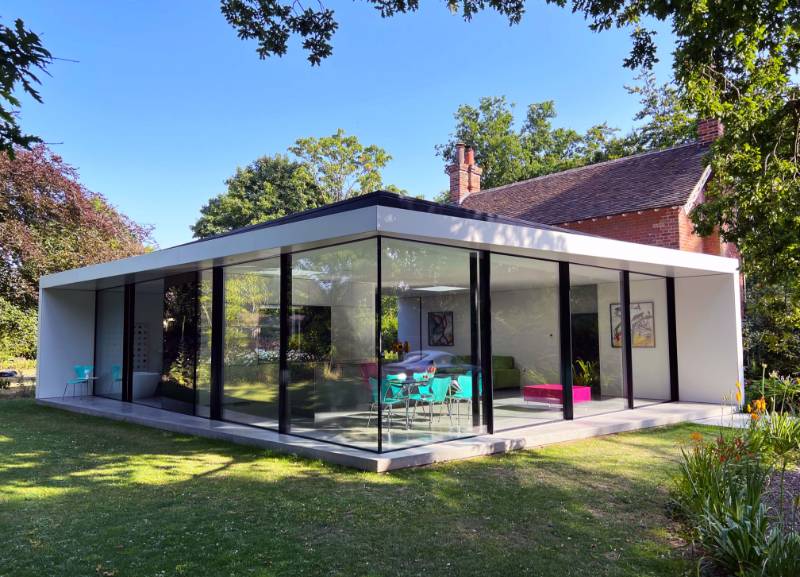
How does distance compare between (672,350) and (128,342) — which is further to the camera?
(128,342)

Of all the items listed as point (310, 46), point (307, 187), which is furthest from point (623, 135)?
point (310, 46)

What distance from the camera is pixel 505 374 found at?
31.7ft

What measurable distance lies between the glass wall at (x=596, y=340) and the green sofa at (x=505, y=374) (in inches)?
38.7

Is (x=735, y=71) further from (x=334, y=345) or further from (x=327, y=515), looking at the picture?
(x=327, y=515)

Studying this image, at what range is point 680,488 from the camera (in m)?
4.79

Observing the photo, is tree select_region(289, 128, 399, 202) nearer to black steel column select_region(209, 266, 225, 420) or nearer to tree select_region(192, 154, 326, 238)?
tree select_region(192, 154, 326, 238)

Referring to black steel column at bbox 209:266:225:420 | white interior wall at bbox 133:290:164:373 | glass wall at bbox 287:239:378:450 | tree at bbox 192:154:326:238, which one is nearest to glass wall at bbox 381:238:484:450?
glass wall at bbox 287:239:378:450

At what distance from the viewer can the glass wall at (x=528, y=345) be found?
30.8 feet

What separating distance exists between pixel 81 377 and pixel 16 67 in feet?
40.6

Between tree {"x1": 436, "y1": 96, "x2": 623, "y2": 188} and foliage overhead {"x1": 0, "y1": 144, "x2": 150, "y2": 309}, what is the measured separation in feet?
73.7

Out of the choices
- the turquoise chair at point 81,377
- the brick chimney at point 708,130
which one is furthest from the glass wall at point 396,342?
the brick chimney at point 708,130

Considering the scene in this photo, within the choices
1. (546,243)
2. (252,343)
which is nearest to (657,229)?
(546,243)

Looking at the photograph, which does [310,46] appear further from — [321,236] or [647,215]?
[647,215]

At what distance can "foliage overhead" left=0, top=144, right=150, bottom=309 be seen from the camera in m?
16.0
